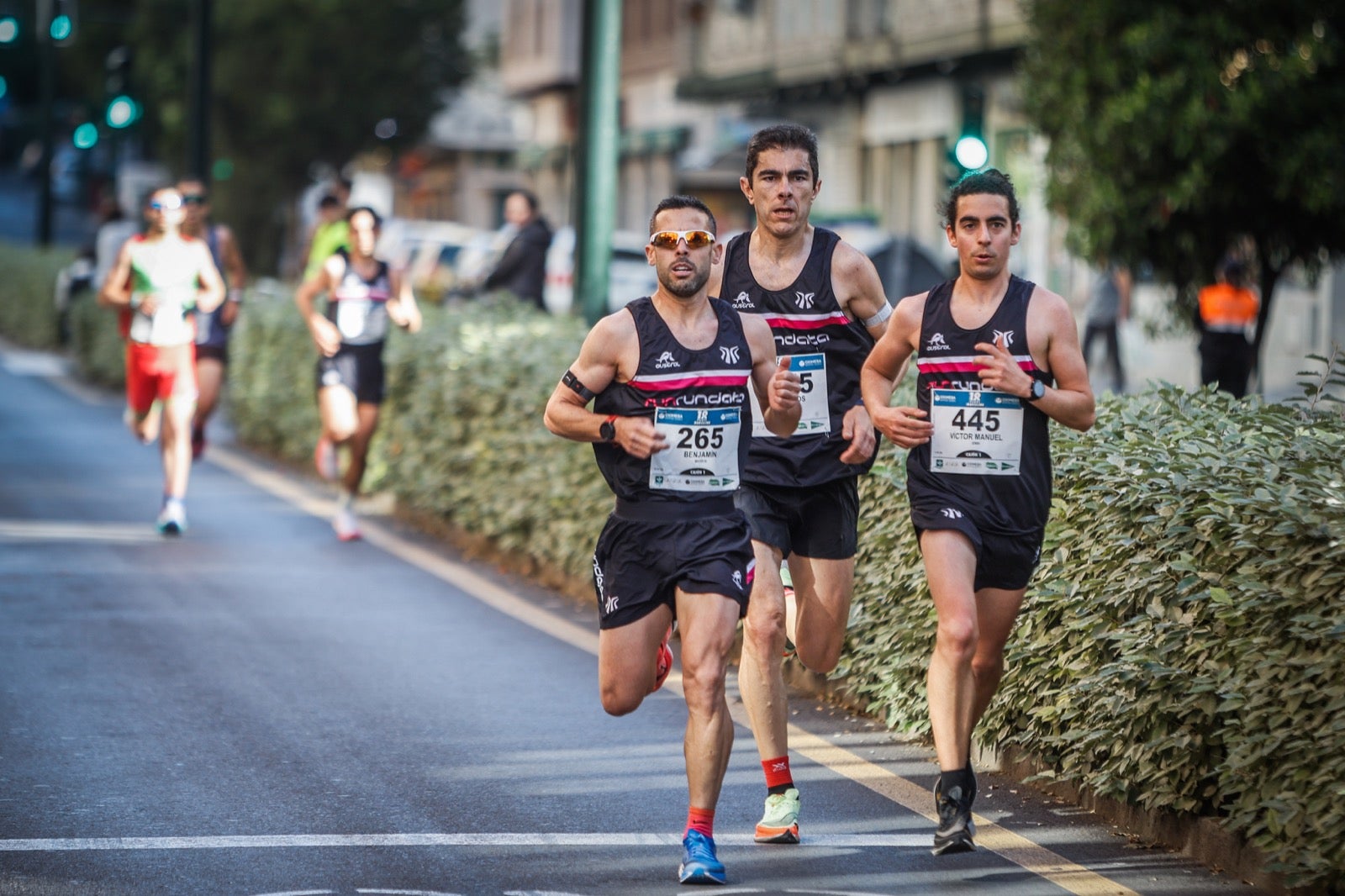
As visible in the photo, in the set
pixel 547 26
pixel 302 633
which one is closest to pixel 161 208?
pixel 302 633

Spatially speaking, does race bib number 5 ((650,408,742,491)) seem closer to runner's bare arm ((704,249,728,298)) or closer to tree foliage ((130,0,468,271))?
runner's bare arm ((704,249,728,298))

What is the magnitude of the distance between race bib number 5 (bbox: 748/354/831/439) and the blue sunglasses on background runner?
874mm

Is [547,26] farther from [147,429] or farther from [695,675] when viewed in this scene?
[695,675]

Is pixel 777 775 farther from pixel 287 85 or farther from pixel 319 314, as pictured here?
pixel 287 85

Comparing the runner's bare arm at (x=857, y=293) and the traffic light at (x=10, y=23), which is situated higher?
the traffic light at (x=10, y=23)

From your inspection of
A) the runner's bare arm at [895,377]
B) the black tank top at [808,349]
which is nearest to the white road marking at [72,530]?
the black tank top at [808,349]

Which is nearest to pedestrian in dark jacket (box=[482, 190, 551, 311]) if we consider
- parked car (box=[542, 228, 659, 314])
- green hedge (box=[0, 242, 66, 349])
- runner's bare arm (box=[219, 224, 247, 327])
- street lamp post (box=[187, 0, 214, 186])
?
runner's bare arm (box=[219, 224, 247, 327])

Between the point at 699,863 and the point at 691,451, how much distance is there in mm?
1118

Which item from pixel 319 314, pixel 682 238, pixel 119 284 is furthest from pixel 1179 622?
pixel 119 284

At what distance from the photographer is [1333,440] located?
623 cm

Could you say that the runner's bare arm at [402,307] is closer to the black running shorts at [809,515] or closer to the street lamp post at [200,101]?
the black running shorts at [809,515]

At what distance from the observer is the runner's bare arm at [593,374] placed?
6.10 meters

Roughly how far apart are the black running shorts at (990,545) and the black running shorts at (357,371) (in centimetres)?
719

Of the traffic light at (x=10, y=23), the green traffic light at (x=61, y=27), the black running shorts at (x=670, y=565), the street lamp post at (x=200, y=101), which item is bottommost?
the black running shorts at (x=670, y=565)
